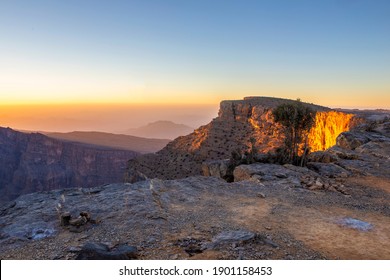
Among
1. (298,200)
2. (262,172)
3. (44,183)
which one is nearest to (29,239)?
(298,200)

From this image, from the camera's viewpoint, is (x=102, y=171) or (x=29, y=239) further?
(x=102, y=171)

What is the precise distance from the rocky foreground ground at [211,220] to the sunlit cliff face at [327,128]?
36.4 m

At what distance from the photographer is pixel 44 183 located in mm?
122875

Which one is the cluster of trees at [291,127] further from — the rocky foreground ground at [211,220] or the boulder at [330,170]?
the rocky foreground ground at [211,220]

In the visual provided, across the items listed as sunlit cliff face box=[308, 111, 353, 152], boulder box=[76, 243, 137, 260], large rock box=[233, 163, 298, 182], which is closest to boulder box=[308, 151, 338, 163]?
large rock box=[233, 163, 298, 182]

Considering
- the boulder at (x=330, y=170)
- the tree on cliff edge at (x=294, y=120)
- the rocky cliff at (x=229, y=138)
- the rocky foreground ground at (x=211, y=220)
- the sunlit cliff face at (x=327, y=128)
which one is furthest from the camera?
the rocky cliff at (x=229, y=138)

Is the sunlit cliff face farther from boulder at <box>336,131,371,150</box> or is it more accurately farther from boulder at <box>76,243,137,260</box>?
boulder at <box>76,243,137,260</box>

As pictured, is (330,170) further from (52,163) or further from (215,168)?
(52,163)

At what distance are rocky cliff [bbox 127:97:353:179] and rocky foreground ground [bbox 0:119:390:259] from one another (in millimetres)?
37953

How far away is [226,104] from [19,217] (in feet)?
231

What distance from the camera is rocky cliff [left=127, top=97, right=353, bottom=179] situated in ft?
178

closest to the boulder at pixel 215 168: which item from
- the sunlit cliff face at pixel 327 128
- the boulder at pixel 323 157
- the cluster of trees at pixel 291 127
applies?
the cluster of trees at pixel 291 127

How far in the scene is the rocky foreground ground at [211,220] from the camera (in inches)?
319

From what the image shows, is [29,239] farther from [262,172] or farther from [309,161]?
[309,161]
